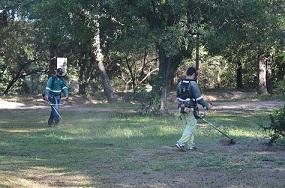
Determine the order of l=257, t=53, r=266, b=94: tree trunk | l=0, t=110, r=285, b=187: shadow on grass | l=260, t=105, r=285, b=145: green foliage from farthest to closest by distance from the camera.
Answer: l=257, t=53, r=266, b=94: tree trunk, l=260, t=105, r=285, b=145: green foliage, l=0, t=110, r=285, b=187: shadow on grass

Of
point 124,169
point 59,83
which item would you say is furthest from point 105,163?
point 59,83

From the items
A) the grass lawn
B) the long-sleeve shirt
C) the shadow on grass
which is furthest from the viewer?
the long-sleeve shirt

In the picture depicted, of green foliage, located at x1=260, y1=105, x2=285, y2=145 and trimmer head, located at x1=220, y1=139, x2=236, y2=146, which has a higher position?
green foliage, located at x1=260, y1=105, x2=285, y2=145

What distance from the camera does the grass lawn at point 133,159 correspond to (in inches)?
286

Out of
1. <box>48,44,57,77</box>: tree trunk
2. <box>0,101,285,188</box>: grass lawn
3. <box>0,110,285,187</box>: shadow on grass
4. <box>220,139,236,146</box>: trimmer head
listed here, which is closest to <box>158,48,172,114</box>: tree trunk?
<box>0,110,285,187</box>: shadow on grass

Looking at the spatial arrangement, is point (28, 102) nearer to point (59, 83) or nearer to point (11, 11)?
point (11, 11)

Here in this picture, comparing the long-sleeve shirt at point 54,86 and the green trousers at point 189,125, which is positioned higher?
the long-sleeve shirt at point 54,86

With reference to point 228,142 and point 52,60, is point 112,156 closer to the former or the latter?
point 228,142

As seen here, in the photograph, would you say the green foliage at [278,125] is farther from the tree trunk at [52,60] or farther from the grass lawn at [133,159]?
the tree trunk at [52,60]

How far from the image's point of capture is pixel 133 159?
9250mm

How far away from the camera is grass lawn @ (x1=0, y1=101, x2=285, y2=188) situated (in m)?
7.25

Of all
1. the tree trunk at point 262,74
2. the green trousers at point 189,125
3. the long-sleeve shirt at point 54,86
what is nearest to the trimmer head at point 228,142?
the green trousers at point 189,125

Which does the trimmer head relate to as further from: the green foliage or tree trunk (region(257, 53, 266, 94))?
tree trunk (region(257, 53, 266, 94))

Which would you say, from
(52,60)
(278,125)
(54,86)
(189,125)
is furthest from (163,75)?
(52,60)
